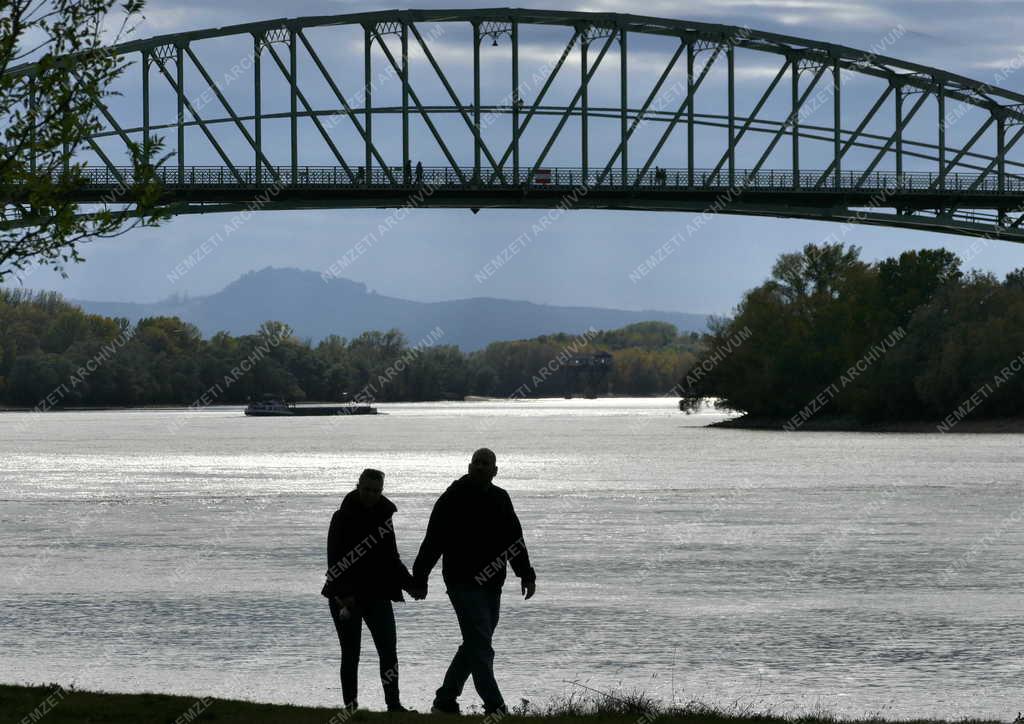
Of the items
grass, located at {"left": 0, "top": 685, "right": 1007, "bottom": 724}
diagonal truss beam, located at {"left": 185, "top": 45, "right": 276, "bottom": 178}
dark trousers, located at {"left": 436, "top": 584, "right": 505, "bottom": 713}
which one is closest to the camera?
grass, located at {"left": 0, "top": 685, "right": 1007, "bottom": 724}

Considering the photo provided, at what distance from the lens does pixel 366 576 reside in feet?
48.0

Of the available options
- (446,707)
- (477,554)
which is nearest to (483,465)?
(477,554)

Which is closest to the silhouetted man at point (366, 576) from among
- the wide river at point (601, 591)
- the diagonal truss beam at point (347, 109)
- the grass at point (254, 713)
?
the grass at point (254, 713)

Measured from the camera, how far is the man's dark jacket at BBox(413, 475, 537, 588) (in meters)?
14.5

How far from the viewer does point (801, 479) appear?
57.6m

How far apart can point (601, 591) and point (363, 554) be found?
38.0ft

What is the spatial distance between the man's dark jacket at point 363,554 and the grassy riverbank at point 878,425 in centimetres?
9881

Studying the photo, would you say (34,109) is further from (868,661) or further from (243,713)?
(868,661)

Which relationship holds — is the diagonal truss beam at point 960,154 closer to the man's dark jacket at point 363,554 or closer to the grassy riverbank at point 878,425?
the grassy riverbank at point 878,425

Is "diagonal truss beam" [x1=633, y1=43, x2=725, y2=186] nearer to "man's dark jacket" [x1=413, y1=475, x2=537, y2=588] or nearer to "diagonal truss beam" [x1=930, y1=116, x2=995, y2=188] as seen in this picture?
"diagonal truss beam" [x1=930, y1=116, x2=995, y2=188]

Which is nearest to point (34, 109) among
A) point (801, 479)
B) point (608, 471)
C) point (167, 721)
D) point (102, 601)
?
point (167, 721)

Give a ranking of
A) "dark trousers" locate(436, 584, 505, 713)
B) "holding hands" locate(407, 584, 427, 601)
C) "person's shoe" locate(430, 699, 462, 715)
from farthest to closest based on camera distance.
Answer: "person's shoe" locate(430, 699, 462, 715)
"dark trousers" locate(436, 584, 505, 713)
"holding hands" locate(407, 584, 427, 601)

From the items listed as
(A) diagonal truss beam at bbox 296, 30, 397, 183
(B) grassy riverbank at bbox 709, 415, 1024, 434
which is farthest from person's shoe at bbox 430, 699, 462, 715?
(B) grassy riverbank at bbox 709, 415, 1024, 434

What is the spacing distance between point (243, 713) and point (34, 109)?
6.49 m
